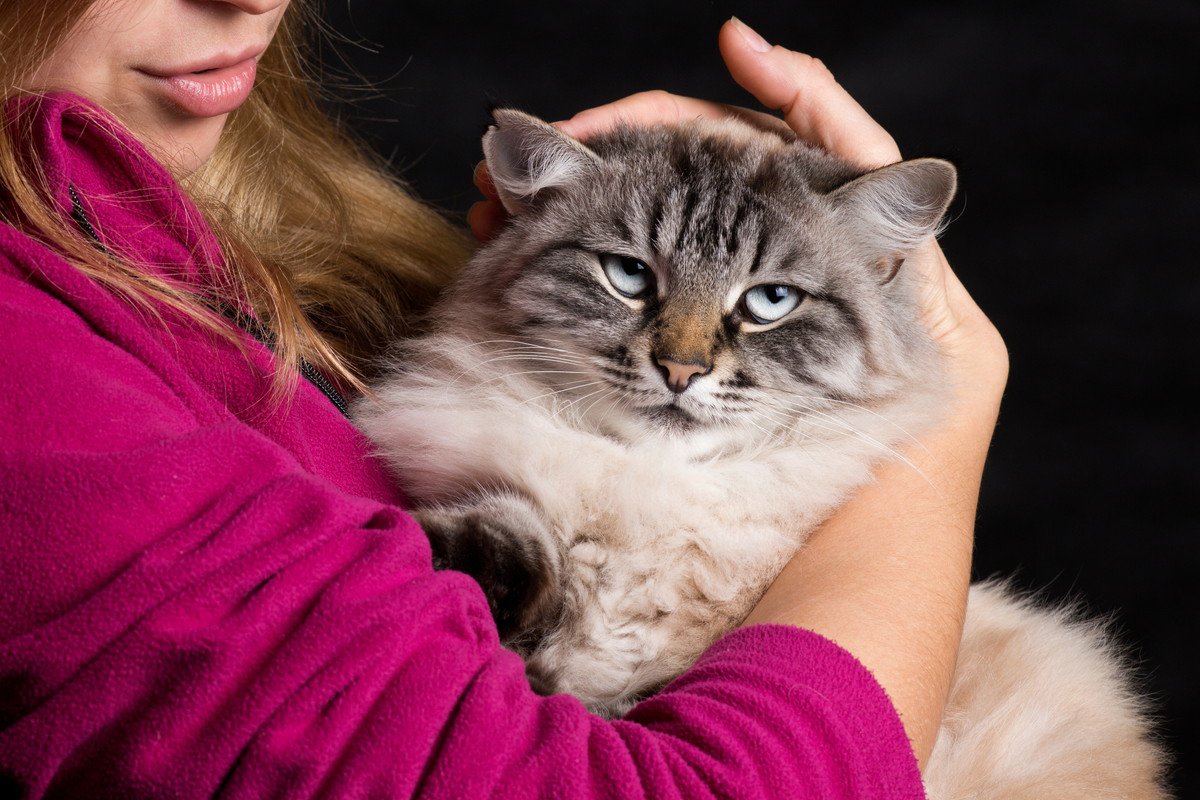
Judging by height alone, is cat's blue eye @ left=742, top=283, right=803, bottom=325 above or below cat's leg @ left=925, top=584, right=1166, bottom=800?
above

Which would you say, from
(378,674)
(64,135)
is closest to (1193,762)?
(378,674)

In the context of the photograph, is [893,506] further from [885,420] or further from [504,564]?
[504,564]

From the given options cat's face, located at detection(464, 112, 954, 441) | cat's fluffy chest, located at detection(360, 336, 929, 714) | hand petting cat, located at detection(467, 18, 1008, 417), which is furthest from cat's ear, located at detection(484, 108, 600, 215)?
cat's fluffy chest, located at detection(360, 336, 929, 714)

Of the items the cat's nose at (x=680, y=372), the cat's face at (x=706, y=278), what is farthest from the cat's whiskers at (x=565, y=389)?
the cat's nose at (x=680, y=372)

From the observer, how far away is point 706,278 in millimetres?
1832

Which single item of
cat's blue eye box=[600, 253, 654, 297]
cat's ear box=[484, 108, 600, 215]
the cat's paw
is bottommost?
the cat's paw

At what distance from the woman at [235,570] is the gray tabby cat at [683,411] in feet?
0.40

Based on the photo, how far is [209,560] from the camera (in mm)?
1057

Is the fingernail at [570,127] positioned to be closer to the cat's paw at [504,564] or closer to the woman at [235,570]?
the woman at [235,570]

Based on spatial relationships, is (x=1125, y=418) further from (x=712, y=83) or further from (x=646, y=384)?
(x=646, y=384)

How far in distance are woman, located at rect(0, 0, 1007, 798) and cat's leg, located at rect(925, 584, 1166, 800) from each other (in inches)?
8.8

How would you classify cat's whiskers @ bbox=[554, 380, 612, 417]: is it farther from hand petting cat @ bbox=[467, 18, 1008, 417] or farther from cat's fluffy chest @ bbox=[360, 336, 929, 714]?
hand petting cat @ bbox=[467, 18, 1008, 417]

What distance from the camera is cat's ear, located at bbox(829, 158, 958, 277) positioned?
182 cm

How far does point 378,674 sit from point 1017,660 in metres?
1.20
